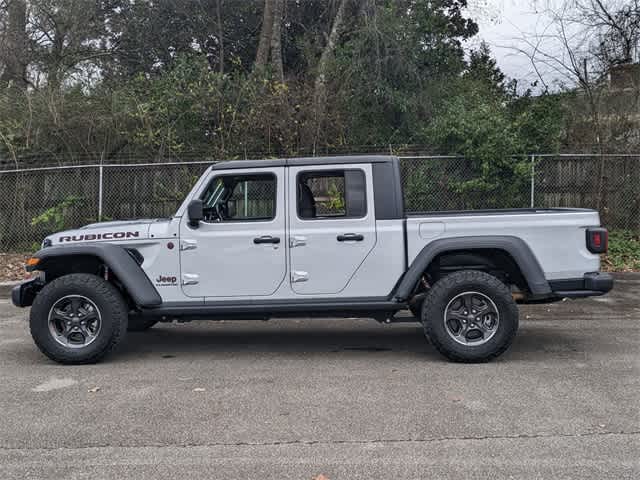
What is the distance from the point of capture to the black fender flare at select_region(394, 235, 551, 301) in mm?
6156

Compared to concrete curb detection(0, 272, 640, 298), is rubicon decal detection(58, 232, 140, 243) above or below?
above

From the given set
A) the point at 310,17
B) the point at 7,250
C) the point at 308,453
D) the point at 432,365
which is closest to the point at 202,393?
the point at 308,453

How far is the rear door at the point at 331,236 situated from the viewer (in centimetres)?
632

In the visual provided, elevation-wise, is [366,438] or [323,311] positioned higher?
[323,311]

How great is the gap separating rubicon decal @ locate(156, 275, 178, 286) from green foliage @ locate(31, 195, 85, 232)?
26.8ft

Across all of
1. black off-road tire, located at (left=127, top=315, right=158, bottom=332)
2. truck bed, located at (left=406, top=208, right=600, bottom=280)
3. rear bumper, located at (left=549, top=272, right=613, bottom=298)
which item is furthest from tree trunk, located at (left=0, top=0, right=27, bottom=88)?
rear bumper, located at (left=549, top=272, right=613, bottom=298)

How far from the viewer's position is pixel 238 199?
6797 mm

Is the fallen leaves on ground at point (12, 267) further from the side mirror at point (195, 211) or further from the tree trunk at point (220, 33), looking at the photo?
the tree trunk at point (220, 33)

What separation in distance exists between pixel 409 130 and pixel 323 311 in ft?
34.6

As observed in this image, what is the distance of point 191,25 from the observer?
21719 millimetres

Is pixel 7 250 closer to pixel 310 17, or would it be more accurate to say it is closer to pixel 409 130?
pixel 409 130

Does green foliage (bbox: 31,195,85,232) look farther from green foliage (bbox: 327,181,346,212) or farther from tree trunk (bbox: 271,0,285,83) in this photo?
green foliage (bbox: 327,181,346,212)

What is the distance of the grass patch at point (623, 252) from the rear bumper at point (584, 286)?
6.62 metres

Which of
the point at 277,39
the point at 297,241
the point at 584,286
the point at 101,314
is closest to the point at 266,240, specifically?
the point at 297,241
